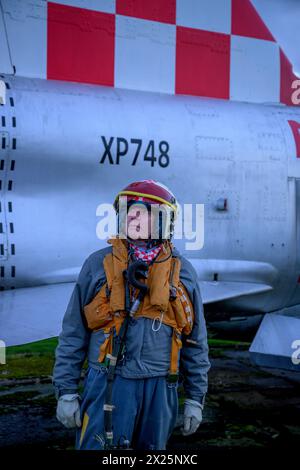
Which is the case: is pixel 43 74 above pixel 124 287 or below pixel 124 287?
above

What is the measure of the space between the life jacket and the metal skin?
961 mm

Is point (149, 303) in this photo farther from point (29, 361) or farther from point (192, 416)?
point (29, 361)

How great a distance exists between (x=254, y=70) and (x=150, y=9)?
3.08 ft

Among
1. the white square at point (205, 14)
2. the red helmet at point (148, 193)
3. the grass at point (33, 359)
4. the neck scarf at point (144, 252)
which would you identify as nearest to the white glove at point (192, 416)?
the neck scarf at point (144, 252)

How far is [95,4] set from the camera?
3744 millimetres

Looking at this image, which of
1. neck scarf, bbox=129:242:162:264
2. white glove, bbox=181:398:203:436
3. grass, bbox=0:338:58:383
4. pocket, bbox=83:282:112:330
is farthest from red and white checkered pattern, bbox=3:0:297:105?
white glove, bbox=181:398:203:436

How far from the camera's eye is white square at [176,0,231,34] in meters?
4.03

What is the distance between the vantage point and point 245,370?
5.02 meters

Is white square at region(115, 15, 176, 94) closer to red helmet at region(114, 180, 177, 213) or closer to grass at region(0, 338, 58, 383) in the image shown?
red helmet at region(114, 180, 177, 213)

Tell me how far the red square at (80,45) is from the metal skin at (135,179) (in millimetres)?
151
